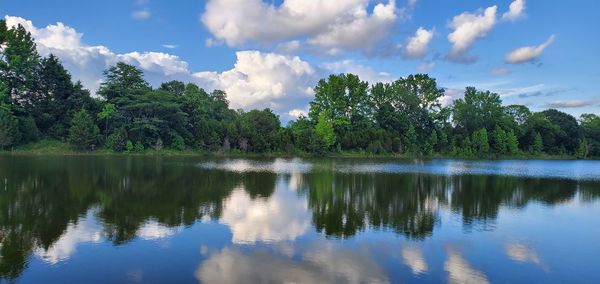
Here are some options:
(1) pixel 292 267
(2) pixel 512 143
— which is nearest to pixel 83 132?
(1) pixel 292 267

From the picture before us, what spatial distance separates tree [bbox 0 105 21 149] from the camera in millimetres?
59237

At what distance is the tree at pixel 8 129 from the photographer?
5924 cm

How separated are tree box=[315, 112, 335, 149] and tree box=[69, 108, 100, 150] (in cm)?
3901

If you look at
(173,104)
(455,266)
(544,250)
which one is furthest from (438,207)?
(173,104)

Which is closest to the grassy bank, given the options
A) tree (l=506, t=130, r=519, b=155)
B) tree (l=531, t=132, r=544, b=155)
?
tree (l=506, t=130, r=519, b=155)

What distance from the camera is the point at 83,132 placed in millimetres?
64250

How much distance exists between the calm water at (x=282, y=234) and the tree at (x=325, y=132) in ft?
176

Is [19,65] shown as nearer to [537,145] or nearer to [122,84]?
[122,84]

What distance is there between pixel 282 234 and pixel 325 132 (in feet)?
224

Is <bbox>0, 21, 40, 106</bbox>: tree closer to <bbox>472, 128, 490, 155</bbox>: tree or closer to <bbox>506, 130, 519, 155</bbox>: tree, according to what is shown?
<bbox>472, 128, 490, 155</bbox>: tree

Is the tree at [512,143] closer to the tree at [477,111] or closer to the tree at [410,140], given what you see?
the tree at [477,111]

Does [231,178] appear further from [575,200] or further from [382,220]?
[575,200]

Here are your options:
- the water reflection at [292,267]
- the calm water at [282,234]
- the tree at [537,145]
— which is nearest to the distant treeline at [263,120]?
the tree at [537,145]

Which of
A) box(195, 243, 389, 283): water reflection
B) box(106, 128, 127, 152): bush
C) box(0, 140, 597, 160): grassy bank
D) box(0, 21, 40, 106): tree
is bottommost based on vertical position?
box(195, 243, 389, 283): water reflection
